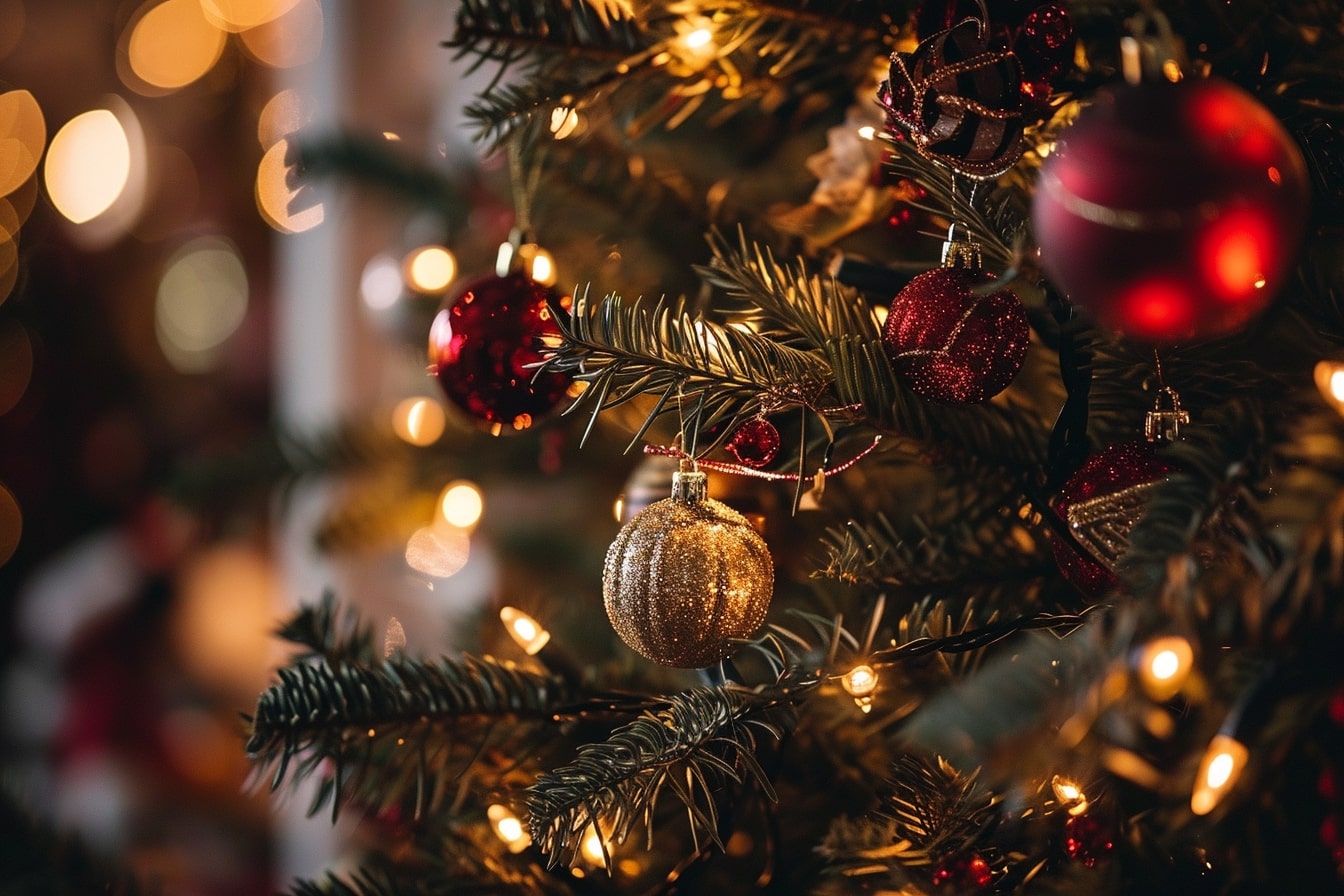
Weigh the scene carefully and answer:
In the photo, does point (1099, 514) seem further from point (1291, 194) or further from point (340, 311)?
point (340, 311)

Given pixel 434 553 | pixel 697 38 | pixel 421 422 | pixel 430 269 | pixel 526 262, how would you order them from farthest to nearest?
pixel 434 553, pixel 421 422, pixel 430 269, pixel 526 262, pixel 697 38

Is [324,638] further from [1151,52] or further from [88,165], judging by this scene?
[88,165]

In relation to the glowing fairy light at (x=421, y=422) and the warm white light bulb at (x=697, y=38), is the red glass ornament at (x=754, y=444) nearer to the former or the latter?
the warm white light bulb at (x=697, y=38)

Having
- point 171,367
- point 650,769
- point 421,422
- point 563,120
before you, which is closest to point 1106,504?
point 650,769

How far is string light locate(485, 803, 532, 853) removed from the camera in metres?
0.46

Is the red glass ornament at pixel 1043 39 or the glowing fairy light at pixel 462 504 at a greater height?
the red glass ornament at pixel 1043 39

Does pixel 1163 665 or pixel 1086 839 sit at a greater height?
pixel 1163 665

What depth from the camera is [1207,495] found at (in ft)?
0.84

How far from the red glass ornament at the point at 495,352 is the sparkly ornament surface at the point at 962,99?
20 centimetres

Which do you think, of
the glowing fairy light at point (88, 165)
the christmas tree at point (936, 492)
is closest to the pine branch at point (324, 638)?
the christmas tree at point (936, 492)

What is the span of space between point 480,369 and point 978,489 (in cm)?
24

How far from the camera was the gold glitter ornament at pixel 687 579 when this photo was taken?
372 millimetres

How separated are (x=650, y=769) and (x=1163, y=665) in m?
0.18

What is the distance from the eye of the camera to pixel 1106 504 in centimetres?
34
